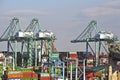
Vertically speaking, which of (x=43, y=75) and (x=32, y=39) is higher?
(x=32, y=39)

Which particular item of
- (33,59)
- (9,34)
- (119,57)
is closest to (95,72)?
(119,57)

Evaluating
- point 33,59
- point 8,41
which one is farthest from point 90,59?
point 8,41

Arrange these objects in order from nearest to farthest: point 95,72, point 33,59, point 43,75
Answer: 1. point 43,75
2. point 95,72
3. point 33,59

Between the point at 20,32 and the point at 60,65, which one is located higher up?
the point at 20,32

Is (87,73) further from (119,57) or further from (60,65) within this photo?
(119,57)

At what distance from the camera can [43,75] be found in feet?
250

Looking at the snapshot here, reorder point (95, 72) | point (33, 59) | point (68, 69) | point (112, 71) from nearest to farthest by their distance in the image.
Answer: point (112, 71) < point (95, 72) < point (68, 69) < point (33, 59)

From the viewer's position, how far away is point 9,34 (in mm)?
131625

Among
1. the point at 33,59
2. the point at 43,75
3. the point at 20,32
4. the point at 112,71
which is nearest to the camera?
the point at 112,71

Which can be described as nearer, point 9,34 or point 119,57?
point 119,57

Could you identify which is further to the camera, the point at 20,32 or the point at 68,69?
the point at 20,32

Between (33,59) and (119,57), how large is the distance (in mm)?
73420

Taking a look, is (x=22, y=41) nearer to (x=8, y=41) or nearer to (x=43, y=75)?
(x=8, y=41)

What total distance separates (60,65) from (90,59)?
37556 millimetres
